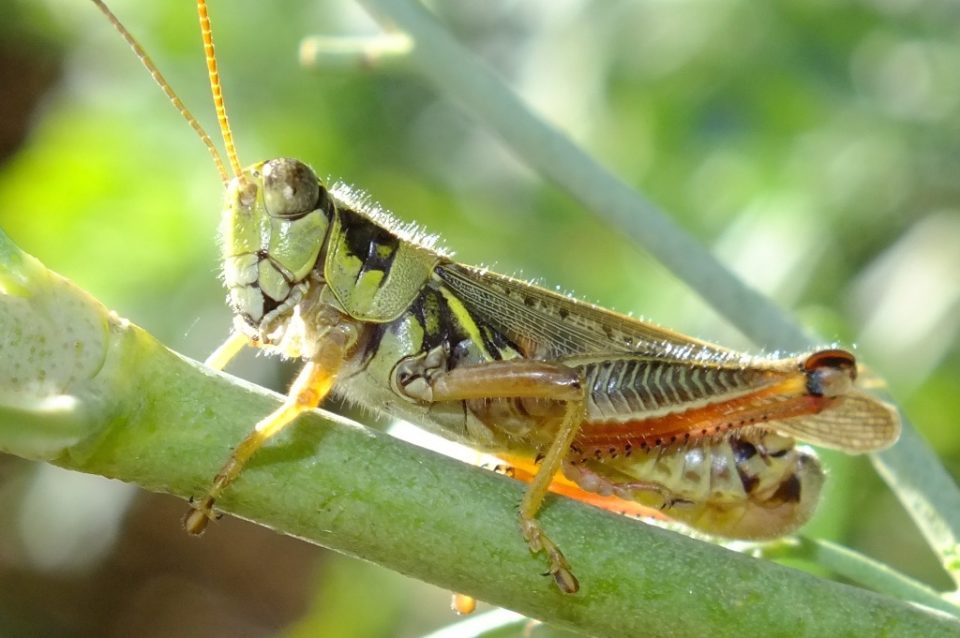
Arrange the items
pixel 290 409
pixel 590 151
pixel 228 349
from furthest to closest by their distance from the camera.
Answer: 1. pixel 590 151
2. pixel 228 349
3. pixel 290 409

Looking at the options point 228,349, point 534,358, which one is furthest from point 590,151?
point 228,349

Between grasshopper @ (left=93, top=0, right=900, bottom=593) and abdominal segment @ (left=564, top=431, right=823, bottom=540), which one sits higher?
grasshopper @ (left=93, top=0, right=900, bottom=593)

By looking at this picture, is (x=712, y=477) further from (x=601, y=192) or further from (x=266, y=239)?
(x=266, y=239)

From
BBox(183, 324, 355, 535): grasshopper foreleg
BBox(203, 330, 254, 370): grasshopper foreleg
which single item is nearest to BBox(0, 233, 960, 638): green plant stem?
BBox(183, 324, 355, 535): grasshopper foreleg

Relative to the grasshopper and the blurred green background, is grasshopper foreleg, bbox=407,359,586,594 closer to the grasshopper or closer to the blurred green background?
the grasshopper

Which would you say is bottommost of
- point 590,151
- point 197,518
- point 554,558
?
point 554,558

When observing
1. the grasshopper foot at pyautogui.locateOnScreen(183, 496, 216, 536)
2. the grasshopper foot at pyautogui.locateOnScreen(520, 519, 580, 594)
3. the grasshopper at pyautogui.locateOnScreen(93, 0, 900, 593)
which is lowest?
the grasshopper foot at pyautogui.locateOnScreen(520, 519, 580, 594)

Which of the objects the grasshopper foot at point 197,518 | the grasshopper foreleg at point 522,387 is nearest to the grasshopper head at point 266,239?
the grasshopper foreleg at point 522,387
